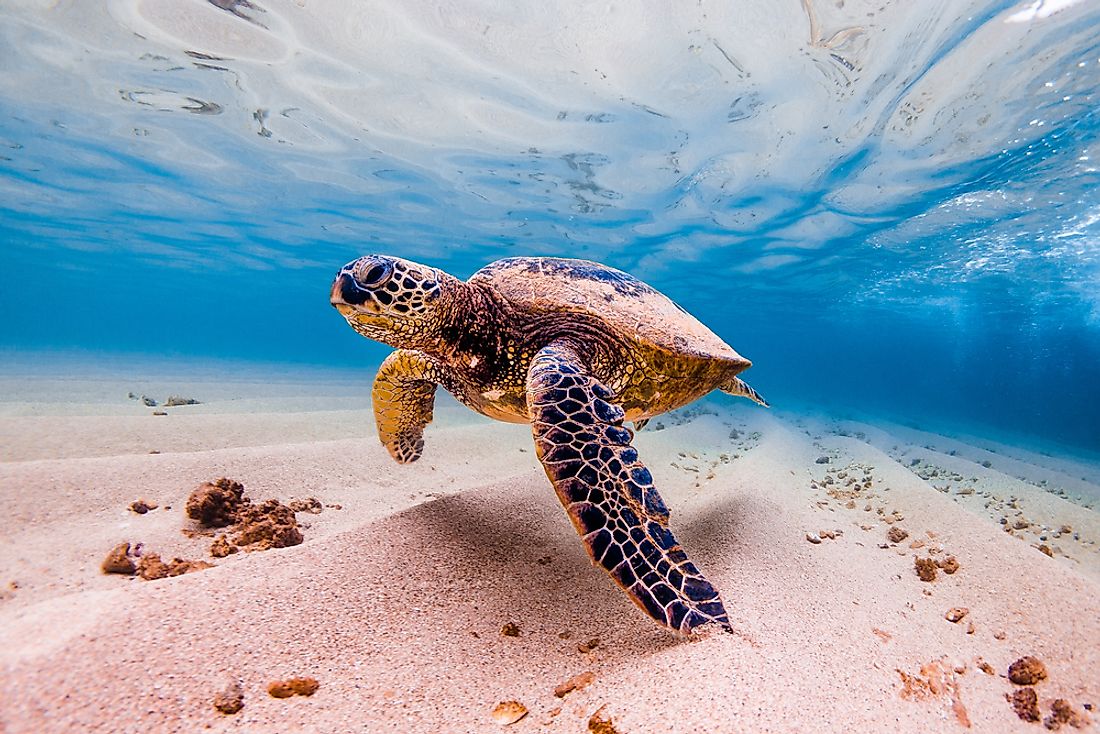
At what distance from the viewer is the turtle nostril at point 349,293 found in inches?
100.0

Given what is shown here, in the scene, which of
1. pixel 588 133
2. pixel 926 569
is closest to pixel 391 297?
pixel 926 569

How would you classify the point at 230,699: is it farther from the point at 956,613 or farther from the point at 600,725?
the point at 956,613

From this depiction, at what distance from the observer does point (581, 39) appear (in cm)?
827

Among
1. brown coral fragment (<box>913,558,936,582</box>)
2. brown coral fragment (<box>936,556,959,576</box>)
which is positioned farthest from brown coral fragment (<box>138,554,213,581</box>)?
brown coral fragment (<box>936,556,959,576</box>)

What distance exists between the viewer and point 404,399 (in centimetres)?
377

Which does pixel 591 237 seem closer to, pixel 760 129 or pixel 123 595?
pixel 760 129

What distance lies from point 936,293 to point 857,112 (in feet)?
84.5

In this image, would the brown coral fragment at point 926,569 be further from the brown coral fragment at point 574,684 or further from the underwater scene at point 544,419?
the brown coral fragment at point 574,684

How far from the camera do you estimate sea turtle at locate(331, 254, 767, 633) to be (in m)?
1.83

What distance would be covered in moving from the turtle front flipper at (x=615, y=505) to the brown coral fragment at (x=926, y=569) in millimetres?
2178

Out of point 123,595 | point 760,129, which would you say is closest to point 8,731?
point 123,595

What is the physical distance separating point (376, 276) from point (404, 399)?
1.45 m

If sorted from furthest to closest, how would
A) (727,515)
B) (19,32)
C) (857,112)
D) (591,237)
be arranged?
(591,237) < (857,112) < (19,32) < (727,515)

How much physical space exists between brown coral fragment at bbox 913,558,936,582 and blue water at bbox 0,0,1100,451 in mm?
8357
